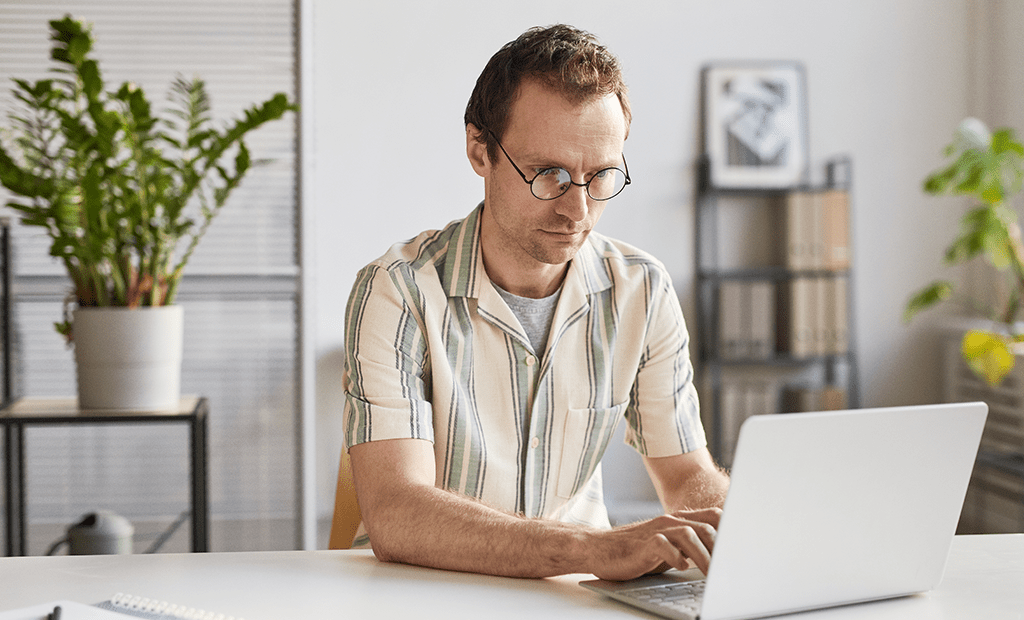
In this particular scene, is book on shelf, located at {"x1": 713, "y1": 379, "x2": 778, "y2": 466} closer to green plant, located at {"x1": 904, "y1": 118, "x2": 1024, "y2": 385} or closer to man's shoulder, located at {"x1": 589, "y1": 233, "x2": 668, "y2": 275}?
green plant, located at {"x1": 904, "y1": 118, "x2": 1024, "y2": 385}

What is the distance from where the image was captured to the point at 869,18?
3.58 metres

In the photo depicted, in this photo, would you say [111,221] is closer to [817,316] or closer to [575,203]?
[575,203]

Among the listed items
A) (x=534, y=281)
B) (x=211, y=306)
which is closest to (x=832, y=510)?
(x=534, y=281)

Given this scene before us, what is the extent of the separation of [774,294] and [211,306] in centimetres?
208

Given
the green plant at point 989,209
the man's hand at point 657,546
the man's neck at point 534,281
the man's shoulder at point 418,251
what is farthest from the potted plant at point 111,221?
the green plant at point 989,209

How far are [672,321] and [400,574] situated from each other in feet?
2.24

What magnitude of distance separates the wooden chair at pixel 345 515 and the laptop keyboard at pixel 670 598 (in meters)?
0.61

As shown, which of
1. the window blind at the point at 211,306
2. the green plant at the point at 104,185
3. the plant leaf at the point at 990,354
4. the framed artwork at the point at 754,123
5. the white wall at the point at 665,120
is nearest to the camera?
the green plant at the point at 104,185

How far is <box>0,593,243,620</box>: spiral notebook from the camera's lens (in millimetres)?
817

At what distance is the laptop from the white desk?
0.13 ft

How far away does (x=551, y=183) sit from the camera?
1.28 m

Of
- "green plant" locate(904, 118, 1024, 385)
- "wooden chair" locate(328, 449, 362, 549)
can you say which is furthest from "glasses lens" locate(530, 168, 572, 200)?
"green plant" locate(904, 118, 1024, 385)

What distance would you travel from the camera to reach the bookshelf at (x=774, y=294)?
3.40 meters

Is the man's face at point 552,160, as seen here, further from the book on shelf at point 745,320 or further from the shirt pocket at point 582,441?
the book on shelf at point 745,320
